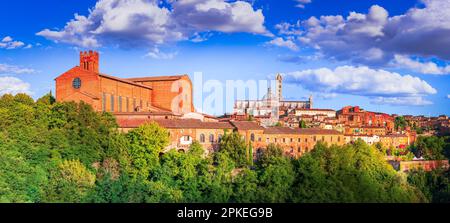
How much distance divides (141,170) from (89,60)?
13974 millimetres

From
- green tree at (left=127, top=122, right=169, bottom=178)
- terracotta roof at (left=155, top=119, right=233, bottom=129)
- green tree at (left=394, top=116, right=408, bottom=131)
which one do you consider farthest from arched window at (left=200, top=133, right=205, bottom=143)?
green tree at (left=394, top=116, right=408, bottom=131)

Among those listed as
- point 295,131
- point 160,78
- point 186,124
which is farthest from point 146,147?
point 160,78

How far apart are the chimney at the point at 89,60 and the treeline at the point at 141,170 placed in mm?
7731

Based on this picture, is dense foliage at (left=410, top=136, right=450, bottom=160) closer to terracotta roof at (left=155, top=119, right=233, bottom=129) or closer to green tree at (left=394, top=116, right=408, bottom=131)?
green tree at (left=394, top=116, right=408, bottom=131)

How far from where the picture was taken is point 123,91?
3472 cm

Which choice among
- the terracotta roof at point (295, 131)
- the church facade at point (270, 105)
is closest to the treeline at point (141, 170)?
the terracotta roof at point (295, 131)

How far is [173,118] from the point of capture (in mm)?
32219

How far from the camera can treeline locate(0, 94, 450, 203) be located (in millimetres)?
20719

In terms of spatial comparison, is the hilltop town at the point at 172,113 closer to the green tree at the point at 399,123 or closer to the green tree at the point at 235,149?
the green tree at the point at 235,149

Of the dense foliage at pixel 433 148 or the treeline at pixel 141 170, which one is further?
the dense foliage at pixel 433 148

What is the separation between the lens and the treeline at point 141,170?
2072 centimetres
